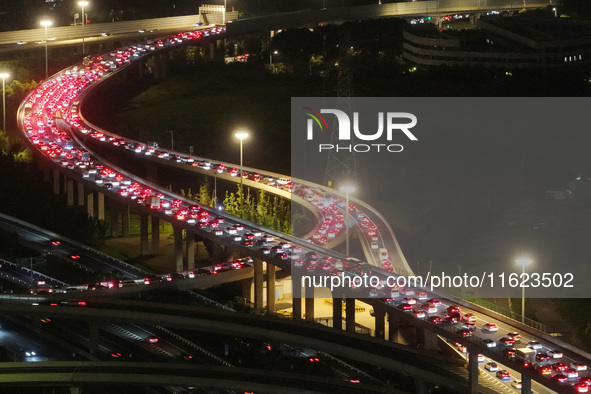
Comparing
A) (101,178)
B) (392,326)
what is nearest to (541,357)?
(392,326)

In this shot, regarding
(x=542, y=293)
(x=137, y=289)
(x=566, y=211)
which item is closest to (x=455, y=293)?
(x=542, y=293)

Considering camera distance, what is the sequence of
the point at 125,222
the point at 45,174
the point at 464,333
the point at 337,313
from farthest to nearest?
the point at 45,174 → the point at 125,222 → the point at 337,313 → the point at 464,333

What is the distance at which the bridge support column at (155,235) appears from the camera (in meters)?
116

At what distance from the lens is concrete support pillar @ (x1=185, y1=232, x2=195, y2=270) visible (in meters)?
111

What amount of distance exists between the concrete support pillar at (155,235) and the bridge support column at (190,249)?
5.97 m

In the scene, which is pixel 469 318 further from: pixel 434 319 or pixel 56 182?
pixel 56 182

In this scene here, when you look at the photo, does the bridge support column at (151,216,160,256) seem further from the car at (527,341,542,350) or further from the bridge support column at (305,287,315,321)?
the car at (527,341,542,350)

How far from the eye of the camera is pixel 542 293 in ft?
357

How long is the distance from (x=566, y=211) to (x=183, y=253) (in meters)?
47.4

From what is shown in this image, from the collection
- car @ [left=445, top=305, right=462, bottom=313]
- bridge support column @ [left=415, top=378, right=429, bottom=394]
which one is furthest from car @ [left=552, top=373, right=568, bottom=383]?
car @ [left=445, top=305, right=462, bottom=313]

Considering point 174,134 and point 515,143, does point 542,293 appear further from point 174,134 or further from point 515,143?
point 174,134

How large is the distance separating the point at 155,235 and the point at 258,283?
20.3 metres

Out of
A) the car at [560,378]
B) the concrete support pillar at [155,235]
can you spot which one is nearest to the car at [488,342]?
the car at [560,378]

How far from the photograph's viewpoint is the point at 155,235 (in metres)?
118
